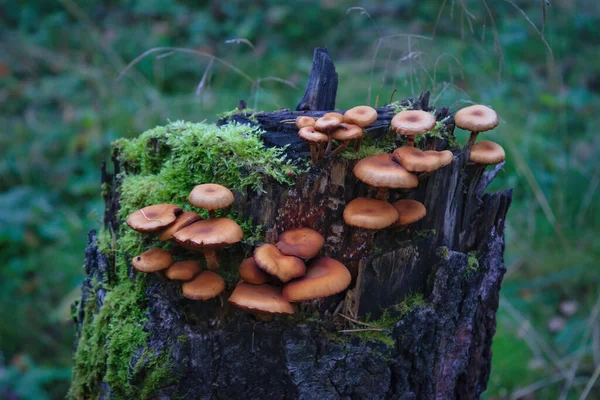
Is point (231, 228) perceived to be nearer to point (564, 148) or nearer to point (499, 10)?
point (564, 148)

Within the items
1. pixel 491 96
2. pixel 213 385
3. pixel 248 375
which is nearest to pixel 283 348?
pixel 248 375

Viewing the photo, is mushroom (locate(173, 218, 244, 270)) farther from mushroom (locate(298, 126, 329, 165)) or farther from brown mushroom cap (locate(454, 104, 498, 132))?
brown mushroom cap (locate(454, 104, 498, 132))

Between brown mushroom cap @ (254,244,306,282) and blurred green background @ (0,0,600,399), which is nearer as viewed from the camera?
brown mushroom cap @ (254,244,306,282)

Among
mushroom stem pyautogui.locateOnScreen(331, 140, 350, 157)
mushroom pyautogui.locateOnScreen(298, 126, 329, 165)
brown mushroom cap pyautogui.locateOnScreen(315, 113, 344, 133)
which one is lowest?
mushroom stem pyautogui.locateOnScreen(331, 140, 350, 157)

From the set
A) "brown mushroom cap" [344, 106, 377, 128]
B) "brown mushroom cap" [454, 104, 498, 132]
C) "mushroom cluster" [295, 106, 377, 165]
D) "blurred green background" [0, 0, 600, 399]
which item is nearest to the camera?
"mushroom cluster" [295, 106, 377, 165]

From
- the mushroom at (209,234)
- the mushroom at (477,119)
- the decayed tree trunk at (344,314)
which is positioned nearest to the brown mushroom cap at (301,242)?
the decayed tree trunk at (344,314)

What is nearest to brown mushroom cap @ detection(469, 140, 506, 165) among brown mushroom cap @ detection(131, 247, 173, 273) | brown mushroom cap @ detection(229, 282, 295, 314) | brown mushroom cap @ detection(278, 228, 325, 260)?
brown mushroom cap @ detection(278, 228, 325, 260)
